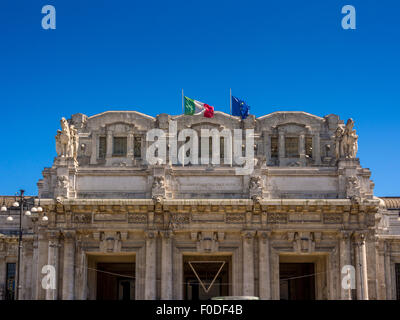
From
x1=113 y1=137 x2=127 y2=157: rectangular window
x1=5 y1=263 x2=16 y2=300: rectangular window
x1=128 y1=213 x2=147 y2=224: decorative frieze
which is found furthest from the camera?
x1=113 y1=137 x2=127 y2=157: rectangular window

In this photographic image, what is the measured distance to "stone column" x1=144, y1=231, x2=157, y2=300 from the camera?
46.0 meters

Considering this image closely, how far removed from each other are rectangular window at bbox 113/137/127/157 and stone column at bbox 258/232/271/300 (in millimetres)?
13569

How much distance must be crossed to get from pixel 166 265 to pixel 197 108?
42.9 feet

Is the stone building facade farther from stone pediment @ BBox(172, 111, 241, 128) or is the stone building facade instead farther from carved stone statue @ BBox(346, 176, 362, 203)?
stone pediment @ BBox(172, 111, 241, 128)

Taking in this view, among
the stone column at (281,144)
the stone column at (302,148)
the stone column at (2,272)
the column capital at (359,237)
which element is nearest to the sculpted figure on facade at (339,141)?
the stone column at (302,148)

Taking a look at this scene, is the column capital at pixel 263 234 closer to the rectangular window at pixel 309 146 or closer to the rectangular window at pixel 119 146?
the rectangular window at pixel 309 146

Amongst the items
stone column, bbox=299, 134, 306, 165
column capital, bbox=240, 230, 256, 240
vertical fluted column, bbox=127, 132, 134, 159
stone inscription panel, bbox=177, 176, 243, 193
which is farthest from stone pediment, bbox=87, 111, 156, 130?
column capital, bbox=240, 230, 256, 240

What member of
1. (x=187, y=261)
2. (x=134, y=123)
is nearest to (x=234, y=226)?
(x=187, y=261)

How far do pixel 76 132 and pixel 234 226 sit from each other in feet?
46.0

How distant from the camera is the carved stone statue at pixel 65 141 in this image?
48.1 meters

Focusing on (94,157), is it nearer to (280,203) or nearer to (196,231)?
(196,231)

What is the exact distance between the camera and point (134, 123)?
53125 millimetres

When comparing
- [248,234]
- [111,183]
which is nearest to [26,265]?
[111,183]

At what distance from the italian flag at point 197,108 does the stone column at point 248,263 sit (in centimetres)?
1090
